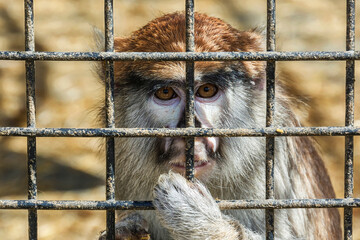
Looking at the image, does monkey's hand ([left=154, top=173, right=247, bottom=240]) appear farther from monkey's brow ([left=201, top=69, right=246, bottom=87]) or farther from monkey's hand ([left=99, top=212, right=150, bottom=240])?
monkey's brow ([left=201, top=69, right=246, bottom=87])

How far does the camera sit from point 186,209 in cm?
234

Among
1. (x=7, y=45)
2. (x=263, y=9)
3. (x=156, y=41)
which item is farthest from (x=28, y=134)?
(x=263, y=9)

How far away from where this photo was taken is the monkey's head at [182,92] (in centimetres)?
278

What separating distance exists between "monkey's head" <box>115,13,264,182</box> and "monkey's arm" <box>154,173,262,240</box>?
29 centimetres

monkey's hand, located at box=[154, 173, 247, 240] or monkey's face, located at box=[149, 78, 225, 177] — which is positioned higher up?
monkey's face, located at box=[149, 78, 225, 177]

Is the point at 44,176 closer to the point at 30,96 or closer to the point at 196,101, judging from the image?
the point at 196,101

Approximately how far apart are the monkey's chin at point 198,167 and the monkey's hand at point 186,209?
21 centimetres

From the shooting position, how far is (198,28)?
302cm

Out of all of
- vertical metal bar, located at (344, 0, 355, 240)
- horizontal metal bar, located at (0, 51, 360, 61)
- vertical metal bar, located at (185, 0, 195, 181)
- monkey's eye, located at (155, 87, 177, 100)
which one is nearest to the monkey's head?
monkey's eye, located at (155, 87, 177, 100)

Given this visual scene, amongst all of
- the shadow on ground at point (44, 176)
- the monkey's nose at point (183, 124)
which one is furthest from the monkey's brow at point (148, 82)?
the shadow on ground at point (44, 176)

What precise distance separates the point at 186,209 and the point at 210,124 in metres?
0.56

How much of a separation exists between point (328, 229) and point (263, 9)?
369cm

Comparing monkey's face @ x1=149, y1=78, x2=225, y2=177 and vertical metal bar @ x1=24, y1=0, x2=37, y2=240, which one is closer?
vertical metal bar @ x1=24, y1=0, x2=37, y2=240

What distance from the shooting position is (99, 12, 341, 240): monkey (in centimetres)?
283
